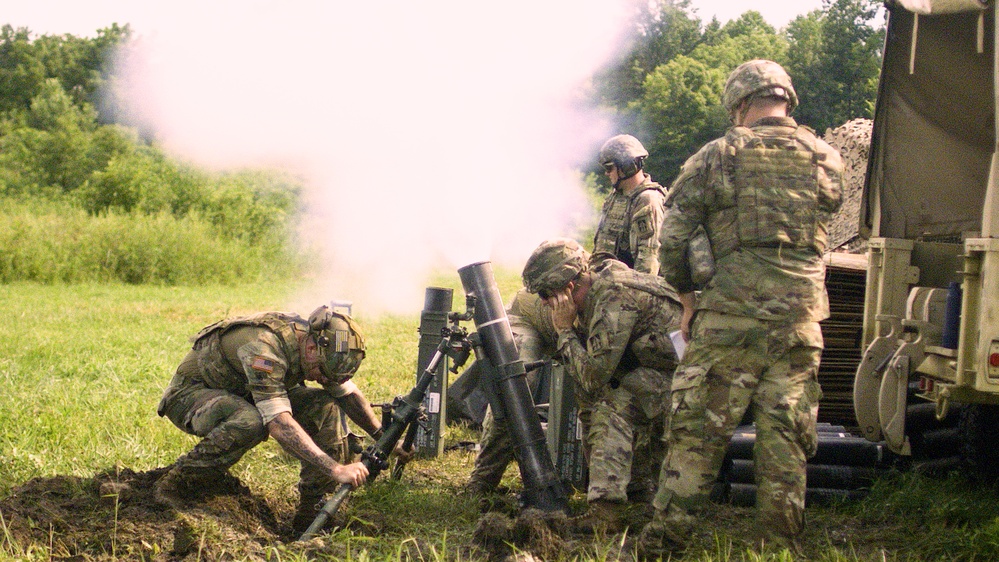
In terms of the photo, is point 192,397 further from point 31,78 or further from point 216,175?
point 31,78

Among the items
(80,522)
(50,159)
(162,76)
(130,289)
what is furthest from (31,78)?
(80,522)

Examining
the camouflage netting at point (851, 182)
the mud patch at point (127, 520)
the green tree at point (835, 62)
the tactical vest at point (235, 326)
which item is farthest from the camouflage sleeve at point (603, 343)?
the green tree at point (835, 62)

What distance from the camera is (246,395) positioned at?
533cm

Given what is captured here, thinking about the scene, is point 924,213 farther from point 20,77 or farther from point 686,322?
point 20,77

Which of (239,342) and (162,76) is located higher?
(162,76)

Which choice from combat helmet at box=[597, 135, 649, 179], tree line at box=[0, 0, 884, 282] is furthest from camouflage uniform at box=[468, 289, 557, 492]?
tree line at box=[0, 0, 884, 282]

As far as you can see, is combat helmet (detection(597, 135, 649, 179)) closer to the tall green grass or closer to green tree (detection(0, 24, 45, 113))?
the tall green grass

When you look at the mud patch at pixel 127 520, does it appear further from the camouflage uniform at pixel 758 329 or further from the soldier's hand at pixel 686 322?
the soldier's hand at pixel 686 322

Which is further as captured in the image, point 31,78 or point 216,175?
point 31,78

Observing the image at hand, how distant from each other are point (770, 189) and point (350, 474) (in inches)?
87.5

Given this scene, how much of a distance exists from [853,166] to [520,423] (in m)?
6.71

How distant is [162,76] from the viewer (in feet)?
32.1

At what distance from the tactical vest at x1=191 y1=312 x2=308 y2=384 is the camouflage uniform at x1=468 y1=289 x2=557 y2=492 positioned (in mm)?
1186

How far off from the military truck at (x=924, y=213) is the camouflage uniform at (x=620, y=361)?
1.19 meters
